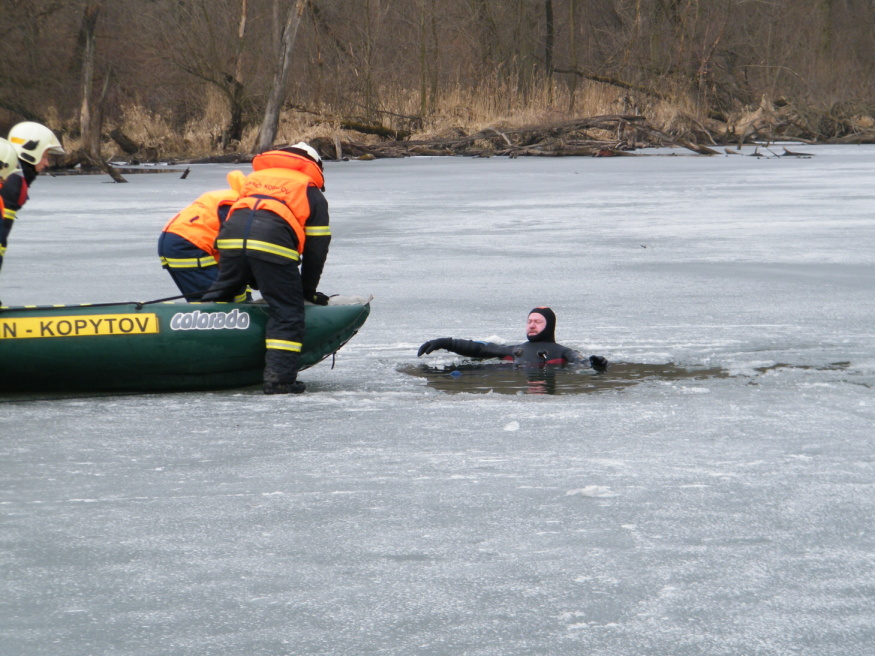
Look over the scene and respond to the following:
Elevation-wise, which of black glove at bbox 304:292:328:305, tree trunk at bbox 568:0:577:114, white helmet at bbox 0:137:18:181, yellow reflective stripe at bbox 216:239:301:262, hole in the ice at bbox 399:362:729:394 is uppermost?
tree trunk at bbox 568:0:577:114

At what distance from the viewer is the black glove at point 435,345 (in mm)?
5875

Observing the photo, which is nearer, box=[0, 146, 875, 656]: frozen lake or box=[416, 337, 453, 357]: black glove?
box=[0, 146, 875, 656]: frozen lake

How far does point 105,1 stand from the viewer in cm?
2548

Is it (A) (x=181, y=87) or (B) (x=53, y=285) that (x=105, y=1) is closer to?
(A) (x=181, y=87)

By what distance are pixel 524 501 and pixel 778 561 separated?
0.82 m

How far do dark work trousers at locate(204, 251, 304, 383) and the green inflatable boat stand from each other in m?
0.11

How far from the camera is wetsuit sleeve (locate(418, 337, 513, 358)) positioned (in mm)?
5902

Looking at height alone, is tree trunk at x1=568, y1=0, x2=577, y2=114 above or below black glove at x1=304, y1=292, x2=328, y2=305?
above

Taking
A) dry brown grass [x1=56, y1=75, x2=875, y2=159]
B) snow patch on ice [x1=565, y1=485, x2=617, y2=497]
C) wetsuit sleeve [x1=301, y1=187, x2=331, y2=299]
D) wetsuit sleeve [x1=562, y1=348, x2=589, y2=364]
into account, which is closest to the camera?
snow patch on ice [x1=565, y1=485, x2=617, y2=497]

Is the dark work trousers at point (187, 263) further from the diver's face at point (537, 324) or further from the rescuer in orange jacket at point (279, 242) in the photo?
the diver's face at point (537, 324)

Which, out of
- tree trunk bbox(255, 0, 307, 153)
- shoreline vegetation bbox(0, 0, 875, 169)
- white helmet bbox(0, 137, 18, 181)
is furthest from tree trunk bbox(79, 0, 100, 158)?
white helmet bbox(0, 137, 18, 181)

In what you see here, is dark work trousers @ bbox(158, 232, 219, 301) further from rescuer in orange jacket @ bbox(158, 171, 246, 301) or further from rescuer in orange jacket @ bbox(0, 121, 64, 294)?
rescuer in orange jacket @ bbox(0, 121, 64, 294)

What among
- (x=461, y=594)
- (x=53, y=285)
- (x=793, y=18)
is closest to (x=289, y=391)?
(x=461, y=594)

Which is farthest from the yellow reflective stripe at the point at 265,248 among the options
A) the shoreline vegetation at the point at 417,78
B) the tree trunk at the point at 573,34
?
the tree trunk at the point at 573,34
